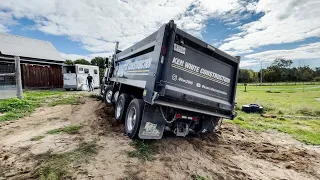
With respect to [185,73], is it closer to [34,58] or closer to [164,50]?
[164,50]

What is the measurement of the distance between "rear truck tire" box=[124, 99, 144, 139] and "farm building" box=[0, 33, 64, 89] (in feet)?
60.6

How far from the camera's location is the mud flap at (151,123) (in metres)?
4.39

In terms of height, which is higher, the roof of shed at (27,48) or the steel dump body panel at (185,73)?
the roof of shed at (27,48)

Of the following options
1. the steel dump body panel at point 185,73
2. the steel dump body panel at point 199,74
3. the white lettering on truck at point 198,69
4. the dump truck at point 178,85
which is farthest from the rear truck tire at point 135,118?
the white lettering on truck at point 198,69

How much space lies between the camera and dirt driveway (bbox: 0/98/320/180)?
340cm

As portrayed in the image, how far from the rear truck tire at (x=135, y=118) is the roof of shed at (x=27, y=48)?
2351 centimetres

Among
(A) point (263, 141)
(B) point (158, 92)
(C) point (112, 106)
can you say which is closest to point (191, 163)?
(B) point (158, 92)

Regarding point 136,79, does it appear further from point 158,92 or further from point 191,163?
point 191,163

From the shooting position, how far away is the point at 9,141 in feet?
15.7

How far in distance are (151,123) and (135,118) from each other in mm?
406

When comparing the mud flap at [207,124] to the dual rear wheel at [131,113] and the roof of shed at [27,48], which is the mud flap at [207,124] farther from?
the roof of shed at [27,48]

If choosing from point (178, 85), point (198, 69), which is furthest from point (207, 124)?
point (178, 85)

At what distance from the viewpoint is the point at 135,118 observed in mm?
4617

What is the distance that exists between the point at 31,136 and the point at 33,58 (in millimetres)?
23583
